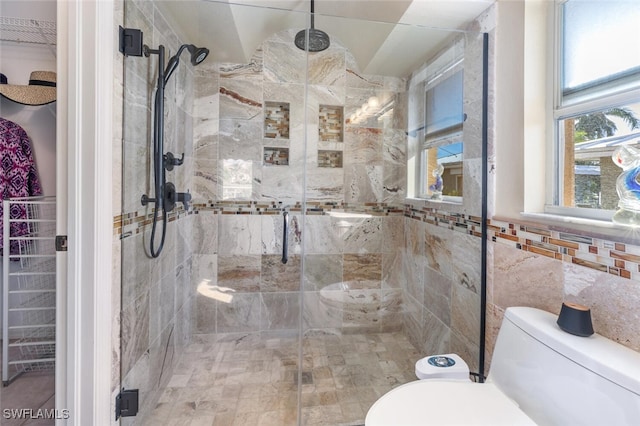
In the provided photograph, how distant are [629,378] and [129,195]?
1853mm

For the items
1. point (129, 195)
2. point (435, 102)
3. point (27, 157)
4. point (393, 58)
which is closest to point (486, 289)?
point (435, 102)

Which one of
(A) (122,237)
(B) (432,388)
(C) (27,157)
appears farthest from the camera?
(C) (27,157)

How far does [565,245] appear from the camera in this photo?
108 cm

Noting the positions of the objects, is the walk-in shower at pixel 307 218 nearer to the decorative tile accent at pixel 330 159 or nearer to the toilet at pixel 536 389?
the decorative tile accent at pixel 330 159

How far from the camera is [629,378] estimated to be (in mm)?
709

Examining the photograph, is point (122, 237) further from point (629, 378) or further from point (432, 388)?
point (629, 378)

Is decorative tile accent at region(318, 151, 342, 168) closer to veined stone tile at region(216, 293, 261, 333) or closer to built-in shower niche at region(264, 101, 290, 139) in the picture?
built-in shower niche at region(264, 101, 290, 139)

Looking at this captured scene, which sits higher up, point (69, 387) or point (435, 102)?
point (435, 102)

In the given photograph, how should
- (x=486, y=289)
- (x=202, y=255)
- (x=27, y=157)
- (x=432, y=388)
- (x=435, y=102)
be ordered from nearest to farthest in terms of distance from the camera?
(x=432, y=388)
(x=486, y=289)
(x=27, y=157)
(x=435, y=102)
(x=202, y=255)

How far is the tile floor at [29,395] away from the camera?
Result: 1.37m

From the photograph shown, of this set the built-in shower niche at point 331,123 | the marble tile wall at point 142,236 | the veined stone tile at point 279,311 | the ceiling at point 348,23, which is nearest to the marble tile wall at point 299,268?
the veined stone tile at point 279,311

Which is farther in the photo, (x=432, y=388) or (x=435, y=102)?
(x=435, y=102)

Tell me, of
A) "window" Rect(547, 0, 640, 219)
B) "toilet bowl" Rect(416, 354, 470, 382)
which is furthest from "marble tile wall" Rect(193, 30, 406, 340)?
"window" Rect(547, 0, 640, 219)

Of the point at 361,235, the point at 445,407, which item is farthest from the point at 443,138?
the point at 445,407
